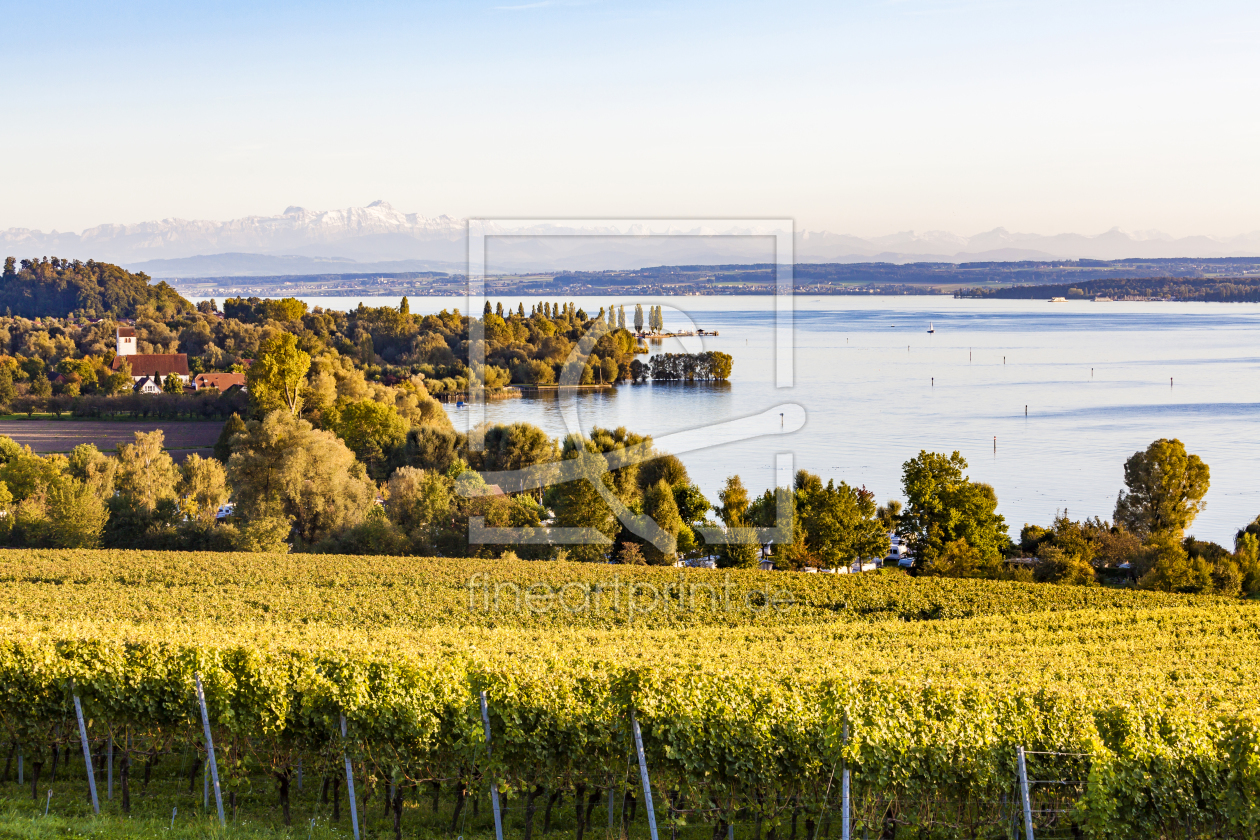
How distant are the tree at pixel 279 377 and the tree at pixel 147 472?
10725 millimetres

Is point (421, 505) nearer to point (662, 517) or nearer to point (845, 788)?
point (662, 517)

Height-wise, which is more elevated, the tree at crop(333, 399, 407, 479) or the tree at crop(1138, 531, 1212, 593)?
the tree at crop(333, 399, 407, 479)

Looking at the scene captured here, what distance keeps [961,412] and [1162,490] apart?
4528cm

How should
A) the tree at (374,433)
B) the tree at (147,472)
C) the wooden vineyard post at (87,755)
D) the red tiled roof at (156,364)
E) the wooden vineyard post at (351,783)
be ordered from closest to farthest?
1. the wooden vineyard post at (351,783)
2. the wooden vineyard post at (87,755)
3. the tree at (147,472)
4. the tree at (374,433)
5. the red tiled roof at (156,364)

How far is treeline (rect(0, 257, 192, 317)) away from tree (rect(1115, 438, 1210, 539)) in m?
130

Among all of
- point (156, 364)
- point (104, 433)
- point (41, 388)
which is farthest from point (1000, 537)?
point (156, 364)

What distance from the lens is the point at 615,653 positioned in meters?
15.0

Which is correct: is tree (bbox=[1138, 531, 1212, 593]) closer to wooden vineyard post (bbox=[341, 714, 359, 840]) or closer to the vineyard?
the vineyard

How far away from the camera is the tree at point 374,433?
167 ft

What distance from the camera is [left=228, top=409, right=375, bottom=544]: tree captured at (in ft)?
119

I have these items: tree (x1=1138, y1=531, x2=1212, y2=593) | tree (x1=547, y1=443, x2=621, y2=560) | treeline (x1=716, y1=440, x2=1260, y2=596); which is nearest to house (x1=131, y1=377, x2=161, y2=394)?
tree (x1=547, y1=443, x2=621, y2=560)

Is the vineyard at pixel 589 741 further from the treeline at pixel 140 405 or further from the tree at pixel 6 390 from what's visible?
the tree at pixel 6 390

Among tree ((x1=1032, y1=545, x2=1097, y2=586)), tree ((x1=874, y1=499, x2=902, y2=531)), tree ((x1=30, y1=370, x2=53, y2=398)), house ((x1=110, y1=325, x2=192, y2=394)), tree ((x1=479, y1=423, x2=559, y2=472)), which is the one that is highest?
house ((x1=110, y1=325, x2=192, y2=394))

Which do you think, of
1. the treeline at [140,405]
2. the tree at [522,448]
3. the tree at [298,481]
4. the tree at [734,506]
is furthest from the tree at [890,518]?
the treeline at [140,405]
